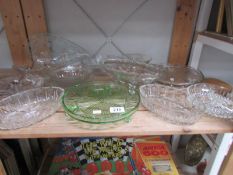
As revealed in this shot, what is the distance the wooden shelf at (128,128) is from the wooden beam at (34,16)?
418 millimetres

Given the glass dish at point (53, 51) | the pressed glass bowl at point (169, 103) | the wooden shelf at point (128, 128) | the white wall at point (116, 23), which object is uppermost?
the white wall at point (116, 23)

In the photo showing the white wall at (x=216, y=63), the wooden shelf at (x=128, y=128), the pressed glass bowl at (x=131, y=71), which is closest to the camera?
the wooden shelf at (x=128, y=128)

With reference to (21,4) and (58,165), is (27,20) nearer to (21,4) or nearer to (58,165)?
(21,4)

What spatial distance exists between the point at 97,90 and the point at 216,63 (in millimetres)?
648

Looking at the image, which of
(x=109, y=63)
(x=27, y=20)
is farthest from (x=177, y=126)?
(x=27, y=20)

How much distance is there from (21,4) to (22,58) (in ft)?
0.76

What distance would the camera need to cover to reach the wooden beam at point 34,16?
30.7 inches

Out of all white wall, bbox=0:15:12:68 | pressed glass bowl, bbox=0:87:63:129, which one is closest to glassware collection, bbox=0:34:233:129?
pressed glass bowl, bbox=0:87:63:129

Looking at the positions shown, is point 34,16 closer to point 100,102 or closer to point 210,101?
point 100,102

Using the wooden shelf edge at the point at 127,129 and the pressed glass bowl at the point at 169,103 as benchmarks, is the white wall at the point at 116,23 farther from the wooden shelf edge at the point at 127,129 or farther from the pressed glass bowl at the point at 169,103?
the wooden shelf edge at the point at 127,129

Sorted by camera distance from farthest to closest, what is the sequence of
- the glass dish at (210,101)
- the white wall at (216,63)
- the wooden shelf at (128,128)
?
the white wall at (216,63) → the glass dish at (210,101) → the wooden shelf at (128,128)

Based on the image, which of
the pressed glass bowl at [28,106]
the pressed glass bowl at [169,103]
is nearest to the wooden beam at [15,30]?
the pressed glass bowl at [28,106]

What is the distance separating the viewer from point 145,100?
68 cm

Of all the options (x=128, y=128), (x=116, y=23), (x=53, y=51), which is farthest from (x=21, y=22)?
(x=128, y=128)
